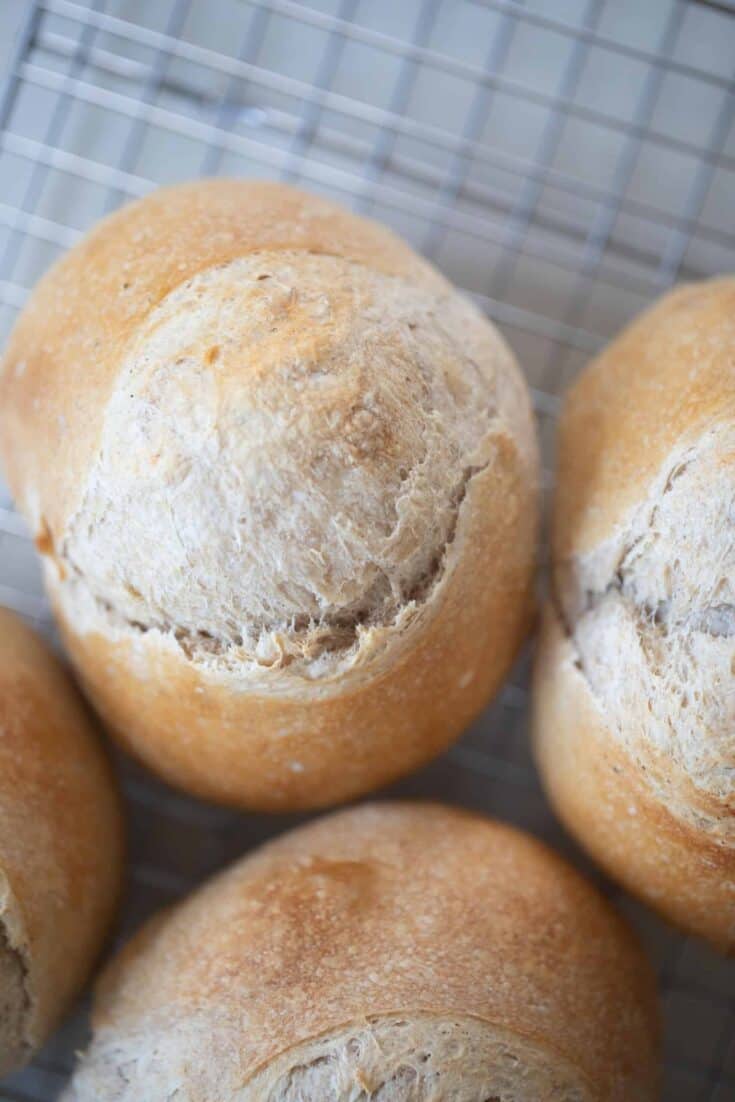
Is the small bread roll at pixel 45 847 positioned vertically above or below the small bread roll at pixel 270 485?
below

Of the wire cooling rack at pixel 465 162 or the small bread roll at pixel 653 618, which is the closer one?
the small bread roll at pixel 653 618

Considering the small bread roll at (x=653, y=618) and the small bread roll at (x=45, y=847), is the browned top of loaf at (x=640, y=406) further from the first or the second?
the small bread roll at (x=45, y=847)

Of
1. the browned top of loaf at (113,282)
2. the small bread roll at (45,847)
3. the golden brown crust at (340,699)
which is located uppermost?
the browned top of loaf at (113,282)

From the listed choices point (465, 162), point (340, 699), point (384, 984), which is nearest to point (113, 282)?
point (340, 699)

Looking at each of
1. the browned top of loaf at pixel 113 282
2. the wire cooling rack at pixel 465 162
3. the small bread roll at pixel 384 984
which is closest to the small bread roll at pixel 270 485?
the browned top of loaf at pixel 113 282

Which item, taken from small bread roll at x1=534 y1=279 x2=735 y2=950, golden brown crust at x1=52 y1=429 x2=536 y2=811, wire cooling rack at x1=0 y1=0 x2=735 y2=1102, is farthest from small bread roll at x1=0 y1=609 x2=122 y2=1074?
small bread roll at x1=534 y1=279 x2=735 y2=950

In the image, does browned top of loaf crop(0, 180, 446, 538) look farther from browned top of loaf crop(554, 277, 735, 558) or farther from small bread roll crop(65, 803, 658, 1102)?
small bread roll crop(65, 803, 658, 1102)

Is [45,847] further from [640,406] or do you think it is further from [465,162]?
[465,162]

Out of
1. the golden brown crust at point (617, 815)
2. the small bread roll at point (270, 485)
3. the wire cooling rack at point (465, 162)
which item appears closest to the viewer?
the small bread roll at point (270, 485)
